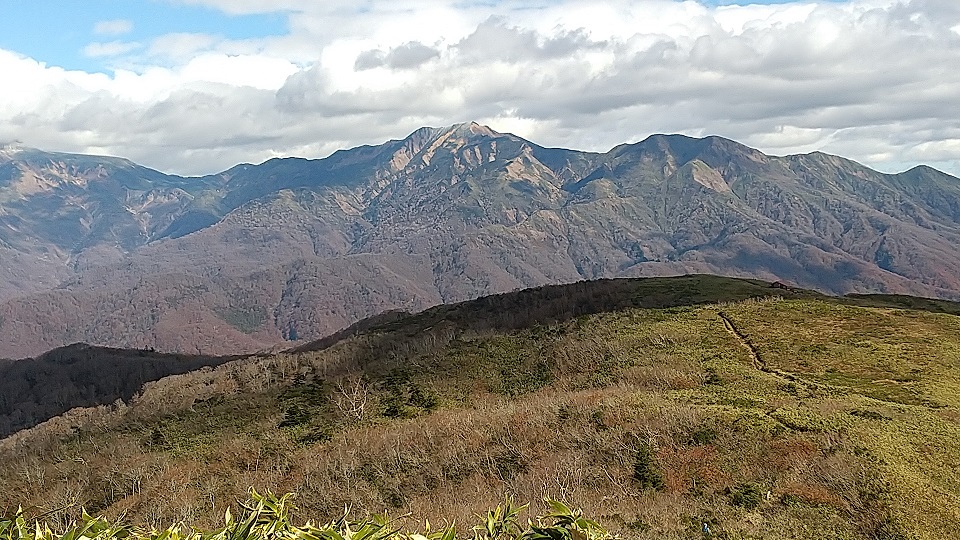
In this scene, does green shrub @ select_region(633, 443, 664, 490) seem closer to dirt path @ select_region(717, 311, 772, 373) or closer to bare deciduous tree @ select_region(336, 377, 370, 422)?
dirt path @ select_region(717, 311, 772, 373)

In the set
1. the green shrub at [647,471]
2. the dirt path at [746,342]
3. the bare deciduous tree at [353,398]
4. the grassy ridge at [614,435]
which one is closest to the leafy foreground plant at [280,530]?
the grassy ridge at [614,435]

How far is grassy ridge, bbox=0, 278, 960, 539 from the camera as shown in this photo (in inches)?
955

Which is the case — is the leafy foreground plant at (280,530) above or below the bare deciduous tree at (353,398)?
above

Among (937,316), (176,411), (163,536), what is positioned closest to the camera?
(163,536)

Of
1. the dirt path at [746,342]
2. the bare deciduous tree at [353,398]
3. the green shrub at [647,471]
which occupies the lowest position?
the bare deciduous tree at [353,398]

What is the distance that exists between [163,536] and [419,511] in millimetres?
26928

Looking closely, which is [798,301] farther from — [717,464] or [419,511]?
[419,511]

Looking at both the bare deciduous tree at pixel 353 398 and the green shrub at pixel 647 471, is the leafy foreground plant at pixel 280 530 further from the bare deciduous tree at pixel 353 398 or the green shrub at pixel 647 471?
the bare deciduous tree at pixel 353 398

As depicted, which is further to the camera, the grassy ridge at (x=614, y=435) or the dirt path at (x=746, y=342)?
the dirt path at (x=746, y=342)

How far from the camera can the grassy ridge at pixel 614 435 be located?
2427 cm

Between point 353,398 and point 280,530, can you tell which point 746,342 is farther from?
point 280,530

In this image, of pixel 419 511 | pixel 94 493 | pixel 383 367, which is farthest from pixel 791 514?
pixel 383 367

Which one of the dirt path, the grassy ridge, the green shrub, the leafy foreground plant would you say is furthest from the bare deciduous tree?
the leafy foreground plant

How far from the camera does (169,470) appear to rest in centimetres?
4662
